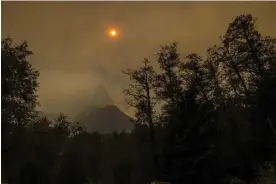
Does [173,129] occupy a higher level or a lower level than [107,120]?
lower

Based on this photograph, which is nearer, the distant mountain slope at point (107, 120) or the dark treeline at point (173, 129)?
the dark treeline at point (173, 129)

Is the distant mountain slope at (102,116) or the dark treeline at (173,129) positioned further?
the distant mountain slope at (102,116)

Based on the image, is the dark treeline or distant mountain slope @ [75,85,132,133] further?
distant mountain slope @ [75,85,132,133]

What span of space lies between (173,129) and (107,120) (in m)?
6.74

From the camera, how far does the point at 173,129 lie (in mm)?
10320

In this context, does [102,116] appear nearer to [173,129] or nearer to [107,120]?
[107,120]

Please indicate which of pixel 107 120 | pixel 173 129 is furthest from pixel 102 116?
pixel 173 129

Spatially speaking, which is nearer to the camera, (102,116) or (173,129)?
(173,129)

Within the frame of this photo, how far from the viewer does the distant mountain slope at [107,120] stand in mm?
15092

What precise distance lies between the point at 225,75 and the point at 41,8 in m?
9.51

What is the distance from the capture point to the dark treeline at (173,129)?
9995 millimetres

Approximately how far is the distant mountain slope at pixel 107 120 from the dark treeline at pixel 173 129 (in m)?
0.43

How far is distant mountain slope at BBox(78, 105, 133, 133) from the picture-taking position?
1509 centimetres

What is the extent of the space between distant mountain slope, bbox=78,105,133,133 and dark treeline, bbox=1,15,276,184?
1.43 feet
